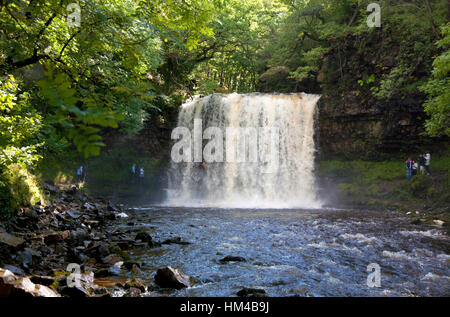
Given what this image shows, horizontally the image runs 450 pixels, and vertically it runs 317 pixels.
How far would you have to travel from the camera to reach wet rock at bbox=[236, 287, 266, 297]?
5199 mm

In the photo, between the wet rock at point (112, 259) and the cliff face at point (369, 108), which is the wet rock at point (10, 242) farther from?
the cliff face at point (369, 108)

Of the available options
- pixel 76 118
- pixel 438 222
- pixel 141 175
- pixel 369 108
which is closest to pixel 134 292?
pixel 76 118

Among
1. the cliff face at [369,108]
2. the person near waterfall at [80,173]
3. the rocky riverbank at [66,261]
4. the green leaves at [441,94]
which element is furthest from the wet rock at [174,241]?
the person near waterfall at [80,173]

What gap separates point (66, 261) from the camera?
6.42m

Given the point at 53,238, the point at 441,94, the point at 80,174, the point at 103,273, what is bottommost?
the point at 103,273

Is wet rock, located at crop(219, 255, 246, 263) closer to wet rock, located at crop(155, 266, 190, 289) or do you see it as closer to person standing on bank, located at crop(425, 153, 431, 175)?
wet rock, located at crop(155, 266, 190, 289)

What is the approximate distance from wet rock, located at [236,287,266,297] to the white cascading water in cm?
1535

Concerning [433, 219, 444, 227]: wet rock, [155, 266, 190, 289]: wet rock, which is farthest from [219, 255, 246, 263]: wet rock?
[433, 219, 444, 227]: wet rock

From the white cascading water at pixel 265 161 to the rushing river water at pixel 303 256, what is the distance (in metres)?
8.56

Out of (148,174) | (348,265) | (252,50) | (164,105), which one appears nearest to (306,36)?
(252,50)

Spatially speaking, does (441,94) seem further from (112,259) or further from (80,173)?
(80,173)

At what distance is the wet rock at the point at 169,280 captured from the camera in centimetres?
555

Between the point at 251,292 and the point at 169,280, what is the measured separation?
1525 mm

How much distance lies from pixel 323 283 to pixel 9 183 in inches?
334
